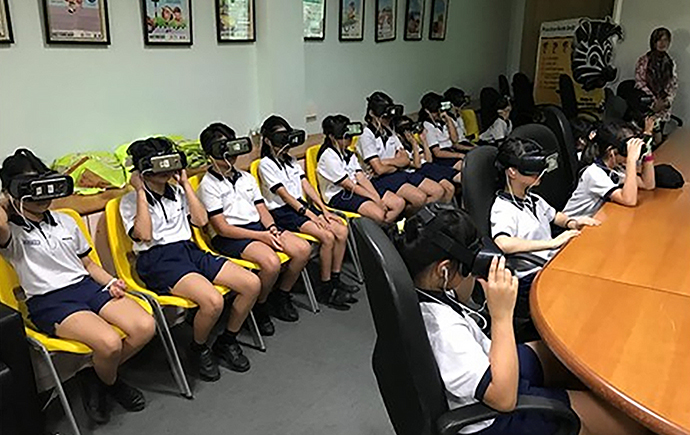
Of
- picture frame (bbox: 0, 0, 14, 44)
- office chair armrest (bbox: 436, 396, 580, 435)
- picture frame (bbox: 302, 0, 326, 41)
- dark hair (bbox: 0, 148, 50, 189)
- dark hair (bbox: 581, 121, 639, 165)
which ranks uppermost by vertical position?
picture frame (bbox: 302, 0, 326, 41)

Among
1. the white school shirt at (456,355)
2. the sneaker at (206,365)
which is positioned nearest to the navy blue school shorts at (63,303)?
the sneaker at (206,365)

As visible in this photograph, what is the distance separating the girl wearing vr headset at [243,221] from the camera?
2.66 metres

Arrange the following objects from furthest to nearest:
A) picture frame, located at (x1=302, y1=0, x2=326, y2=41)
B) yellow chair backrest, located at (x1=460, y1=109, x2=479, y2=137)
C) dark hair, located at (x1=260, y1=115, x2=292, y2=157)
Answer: yellow chair backrest, located at (x1=460, y1=109, x2=479, y2=137), picture frame, located at (x1=302, y1=0, x2=326, y2=41), dark hair, located at (x1=260, y1=115, x2=292, y2=157)

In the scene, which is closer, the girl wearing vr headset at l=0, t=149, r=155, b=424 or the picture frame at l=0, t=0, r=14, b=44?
the girl wearing vr headset at l=0, t=149, r=155, b=424

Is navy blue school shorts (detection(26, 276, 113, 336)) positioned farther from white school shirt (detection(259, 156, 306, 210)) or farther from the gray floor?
white school shirt (detection(259, 156, 306, 210))

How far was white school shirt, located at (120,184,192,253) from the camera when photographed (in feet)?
7.70

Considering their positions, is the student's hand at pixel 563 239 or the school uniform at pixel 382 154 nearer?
Result: the student's hand at pixel 563 239

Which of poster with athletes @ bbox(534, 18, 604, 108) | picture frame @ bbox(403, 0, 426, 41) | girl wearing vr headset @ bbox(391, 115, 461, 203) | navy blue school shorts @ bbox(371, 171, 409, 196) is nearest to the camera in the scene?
navy blue school shorts @ bbox(371, 171, 409, 196)

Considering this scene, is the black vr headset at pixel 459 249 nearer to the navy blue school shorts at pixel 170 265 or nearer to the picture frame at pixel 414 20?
the navy blue school shorts at pixel 170 265

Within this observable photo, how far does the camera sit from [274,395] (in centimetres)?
235

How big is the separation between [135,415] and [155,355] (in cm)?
43

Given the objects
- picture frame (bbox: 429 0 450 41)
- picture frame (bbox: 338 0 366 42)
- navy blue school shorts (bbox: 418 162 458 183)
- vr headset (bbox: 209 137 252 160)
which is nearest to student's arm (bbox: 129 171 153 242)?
vr headset (bbox: 209 137 252 160)

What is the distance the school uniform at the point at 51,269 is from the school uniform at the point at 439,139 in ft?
9.84

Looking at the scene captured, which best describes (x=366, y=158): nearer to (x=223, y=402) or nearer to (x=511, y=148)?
(x=511, y=148)
